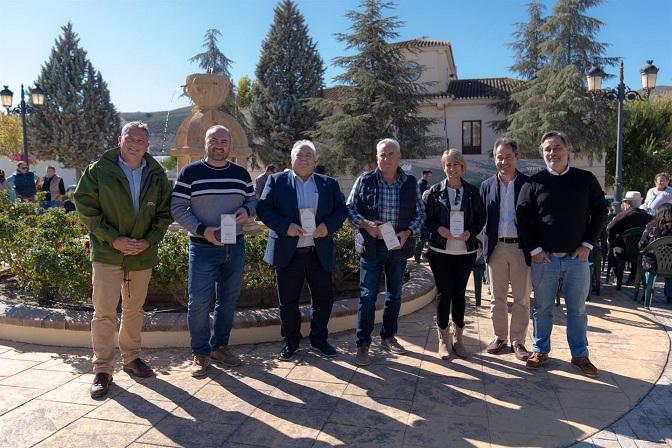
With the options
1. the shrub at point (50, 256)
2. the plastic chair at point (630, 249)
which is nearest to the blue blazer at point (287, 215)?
the shrub at point (50, 256)

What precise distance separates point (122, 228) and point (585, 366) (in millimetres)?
3670

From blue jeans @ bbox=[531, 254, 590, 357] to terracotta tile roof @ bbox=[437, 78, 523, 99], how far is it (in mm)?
23932

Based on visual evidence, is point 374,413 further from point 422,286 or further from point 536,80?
point 536,80

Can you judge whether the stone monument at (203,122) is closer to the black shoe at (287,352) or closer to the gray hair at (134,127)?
the gray hair at (134,127)

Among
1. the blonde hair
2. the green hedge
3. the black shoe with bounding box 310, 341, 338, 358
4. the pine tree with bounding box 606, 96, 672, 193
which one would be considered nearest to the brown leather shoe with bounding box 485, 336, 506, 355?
the black shoe with bounding box 310, 341, 338, 358

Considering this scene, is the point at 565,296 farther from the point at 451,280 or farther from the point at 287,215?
the point at 287,215

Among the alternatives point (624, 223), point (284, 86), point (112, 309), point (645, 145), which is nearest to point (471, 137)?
point (645, 145)

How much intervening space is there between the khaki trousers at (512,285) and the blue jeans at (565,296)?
13cm

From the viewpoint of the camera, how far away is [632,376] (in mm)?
3895

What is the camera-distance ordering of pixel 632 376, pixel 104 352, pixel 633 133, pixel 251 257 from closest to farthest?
pixel 104 352
pixel 632 376
pixel 251 257
pixel 633 133

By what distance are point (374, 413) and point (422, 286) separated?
283 centimetres

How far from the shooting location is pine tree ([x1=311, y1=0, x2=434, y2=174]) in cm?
2197

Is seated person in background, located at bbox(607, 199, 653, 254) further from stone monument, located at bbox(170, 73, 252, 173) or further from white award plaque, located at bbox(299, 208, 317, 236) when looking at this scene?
stone monument, located at bbox(170, 73, 252, 173)

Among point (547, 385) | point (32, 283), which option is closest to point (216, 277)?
point (32, 283)
